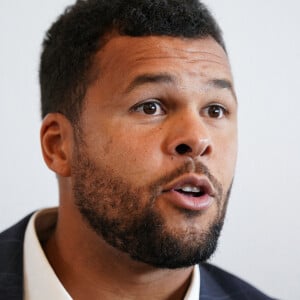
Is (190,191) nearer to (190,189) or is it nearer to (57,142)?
(190,189)

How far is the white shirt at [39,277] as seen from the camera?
3.43ft

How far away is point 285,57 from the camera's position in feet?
5.44

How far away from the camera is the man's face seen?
3.11 ft

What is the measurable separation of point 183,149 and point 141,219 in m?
0.14

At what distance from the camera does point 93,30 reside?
106 centimetres

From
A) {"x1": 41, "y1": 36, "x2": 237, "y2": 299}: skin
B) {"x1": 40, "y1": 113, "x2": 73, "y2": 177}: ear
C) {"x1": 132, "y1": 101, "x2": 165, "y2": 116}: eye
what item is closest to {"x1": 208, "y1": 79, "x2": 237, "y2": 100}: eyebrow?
{"x1": 41, "y1": 36, "x2": 237, "y2": 299}: skin

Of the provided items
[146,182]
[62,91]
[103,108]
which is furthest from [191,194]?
[62,91]

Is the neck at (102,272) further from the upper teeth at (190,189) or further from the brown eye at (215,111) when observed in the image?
the brown eye at (215,111)

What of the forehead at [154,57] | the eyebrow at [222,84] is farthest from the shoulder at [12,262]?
the eyebrow at [222,84]

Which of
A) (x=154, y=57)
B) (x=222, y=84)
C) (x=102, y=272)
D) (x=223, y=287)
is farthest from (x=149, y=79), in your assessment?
(x=223, y=287)

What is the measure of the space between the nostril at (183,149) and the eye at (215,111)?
0.37 ft

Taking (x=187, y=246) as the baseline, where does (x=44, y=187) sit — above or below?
below

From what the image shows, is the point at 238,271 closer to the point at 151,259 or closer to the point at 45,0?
the point at 151,259

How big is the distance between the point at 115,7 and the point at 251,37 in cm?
67
